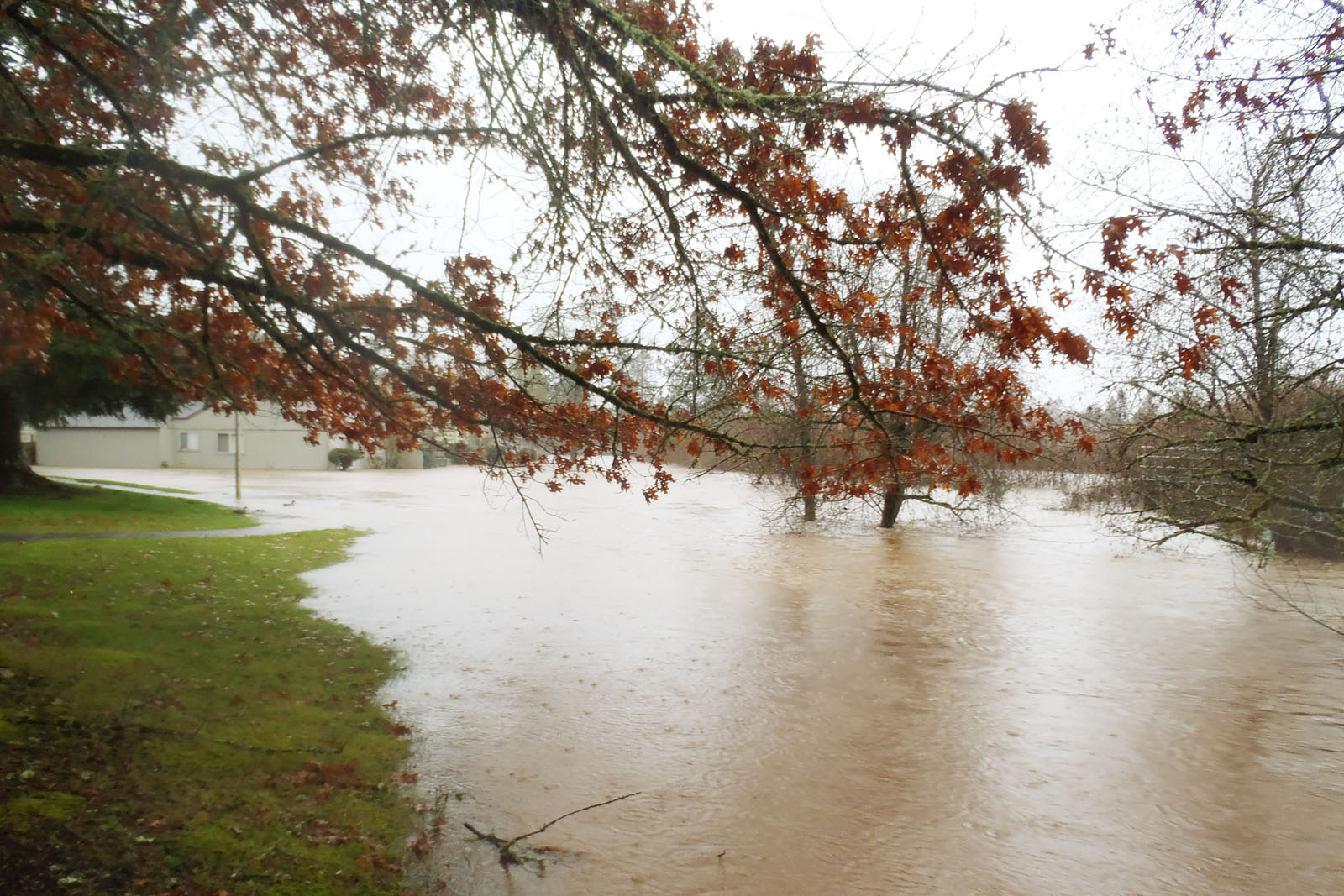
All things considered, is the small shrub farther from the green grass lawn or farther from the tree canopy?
the tree canopy

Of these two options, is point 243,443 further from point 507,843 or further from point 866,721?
point 507,843

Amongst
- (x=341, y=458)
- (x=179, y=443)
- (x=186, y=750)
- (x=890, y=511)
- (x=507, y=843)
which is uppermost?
(x=179, y=443)

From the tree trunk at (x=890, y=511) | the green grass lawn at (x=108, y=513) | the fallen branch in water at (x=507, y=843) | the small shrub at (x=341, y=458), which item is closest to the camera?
the fallen branch in water at (x=507, y=843)

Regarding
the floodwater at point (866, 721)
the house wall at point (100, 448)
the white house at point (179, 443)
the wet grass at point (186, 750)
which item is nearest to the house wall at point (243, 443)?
the white house at point (179, 443)

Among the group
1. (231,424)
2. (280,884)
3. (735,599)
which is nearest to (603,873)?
(280,884)

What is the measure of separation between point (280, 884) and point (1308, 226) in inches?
430

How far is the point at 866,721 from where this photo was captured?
9.99m

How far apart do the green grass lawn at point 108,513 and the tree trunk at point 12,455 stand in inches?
20.3

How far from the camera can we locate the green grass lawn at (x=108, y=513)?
61.1 feet

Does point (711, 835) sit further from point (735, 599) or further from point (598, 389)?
point (735, 599)

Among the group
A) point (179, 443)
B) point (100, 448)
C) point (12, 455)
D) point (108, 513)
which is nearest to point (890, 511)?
point (108, 513)

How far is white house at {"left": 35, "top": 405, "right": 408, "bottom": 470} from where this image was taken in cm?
5028

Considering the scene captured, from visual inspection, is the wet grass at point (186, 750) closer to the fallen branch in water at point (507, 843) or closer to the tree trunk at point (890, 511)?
the fallen branch in water at point (507, 843)

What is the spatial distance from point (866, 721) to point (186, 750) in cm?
664
